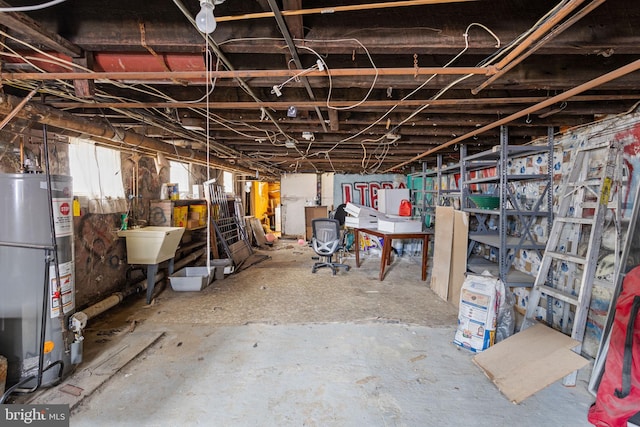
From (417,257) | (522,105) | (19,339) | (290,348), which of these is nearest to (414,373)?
(290,348)

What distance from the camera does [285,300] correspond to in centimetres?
369

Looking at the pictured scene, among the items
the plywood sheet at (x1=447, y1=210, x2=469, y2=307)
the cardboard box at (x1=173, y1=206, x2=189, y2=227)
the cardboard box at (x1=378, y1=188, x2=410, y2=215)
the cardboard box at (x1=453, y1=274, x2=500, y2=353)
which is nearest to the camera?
the cardboard box at (x1=453, y1=274, x2=500, y2=353)

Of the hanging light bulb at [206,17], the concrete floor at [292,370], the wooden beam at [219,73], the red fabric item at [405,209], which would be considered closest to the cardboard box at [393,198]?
the red fabric item at [405,209]

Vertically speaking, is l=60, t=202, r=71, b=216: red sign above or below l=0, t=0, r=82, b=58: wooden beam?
below

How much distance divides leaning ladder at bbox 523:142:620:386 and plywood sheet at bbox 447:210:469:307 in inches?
34.7

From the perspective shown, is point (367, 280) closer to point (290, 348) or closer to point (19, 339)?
point (290, 348)

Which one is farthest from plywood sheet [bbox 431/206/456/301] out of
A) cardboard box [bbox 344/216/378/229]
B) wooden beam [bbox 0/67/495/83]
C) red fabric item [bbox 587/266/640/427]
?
wooden beam [bbox 0/67/495/83]

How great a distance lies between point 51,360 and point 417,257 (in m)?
5.68

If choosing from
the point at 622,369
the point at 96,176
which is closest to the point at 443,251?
the point at 622,369
